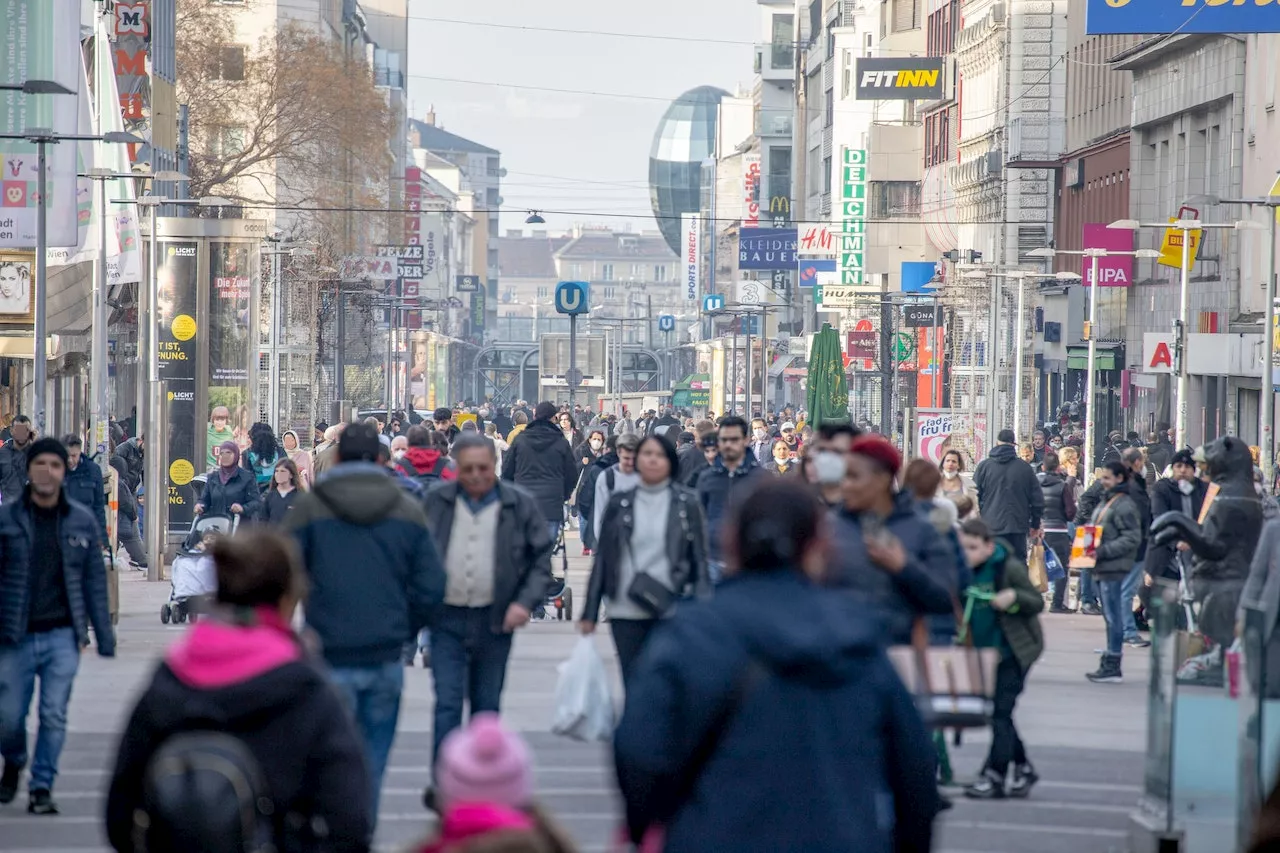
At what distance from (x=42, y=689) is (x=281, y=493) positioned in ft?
27.7

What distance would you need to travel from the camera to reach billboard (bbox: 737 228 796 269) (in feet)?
347

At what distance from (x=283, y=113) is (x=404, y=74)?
109 metres

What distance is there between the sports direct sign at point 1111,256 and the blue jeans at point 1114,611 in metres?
35.5

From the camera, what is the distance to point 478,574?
417 inches

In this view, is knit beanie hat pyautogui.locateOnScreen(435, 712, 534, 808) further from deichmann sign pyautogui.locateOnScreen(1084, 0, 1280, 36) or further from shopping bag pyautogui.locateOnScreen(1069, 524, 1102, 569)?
deichmann sign pyautogui.locateOnScreen(1084, 0, 1280, 36)

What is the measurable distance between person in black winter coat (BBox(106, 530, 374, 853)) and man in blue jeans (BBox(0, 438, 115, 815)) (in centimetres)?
529

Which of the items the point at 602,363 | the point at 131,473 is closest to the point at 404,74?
the point at 602,363

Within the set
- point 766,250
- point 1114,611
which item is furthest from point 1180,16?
point 766,250

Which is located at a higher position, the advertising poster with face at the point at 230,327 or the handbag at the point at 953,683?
the advertising poster with face at the point at 230,327

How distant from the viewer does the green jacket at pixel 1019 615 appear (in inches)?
440

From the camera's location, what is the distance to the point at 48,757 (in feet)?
34.4

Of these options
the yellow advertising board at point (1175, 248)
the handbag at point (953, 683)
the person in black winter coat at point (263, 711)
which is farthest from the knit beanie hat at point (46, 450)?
the yellow advertising board at point (1175, 248)

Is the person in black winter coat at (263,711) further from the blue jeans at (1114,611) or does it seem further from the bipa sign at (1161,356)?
the bipa sign at (1161,356)

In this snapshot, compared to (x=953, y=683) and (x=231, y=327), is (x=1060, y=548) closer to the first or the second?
(x=231, y=327)
